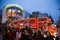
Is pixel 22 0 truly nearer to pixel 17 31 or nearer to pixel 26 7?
pixel 26 7

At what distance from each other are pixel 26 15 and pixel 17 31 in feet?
0.76

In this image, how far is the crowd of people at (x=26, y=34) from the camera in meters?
2.09

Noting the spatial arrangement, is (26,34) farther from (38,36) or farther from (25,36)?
(38,36)

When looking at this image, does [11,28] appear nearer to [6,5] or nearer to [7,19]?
[7,19]

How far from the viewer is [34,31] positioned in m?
2.10

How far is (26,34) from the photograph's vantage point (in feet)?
6.88

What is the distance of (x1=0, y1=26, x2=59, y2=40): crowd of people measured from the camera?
2088mm

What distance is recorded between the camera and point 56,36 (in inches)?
83.0

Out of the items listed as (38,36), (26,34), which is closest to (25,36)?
(26,34)

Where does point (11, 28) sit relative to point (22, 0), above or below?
below

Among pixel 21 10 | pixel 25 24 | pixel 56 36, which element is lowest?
pixel 56 36

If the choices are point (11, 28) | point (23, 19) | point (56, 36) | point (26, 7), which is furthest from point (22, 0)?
point (56, 36)

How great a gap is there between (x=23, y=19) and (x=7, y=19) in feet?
0.67

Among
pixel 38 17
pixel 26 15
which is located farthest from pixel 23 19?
pixel 38 17
